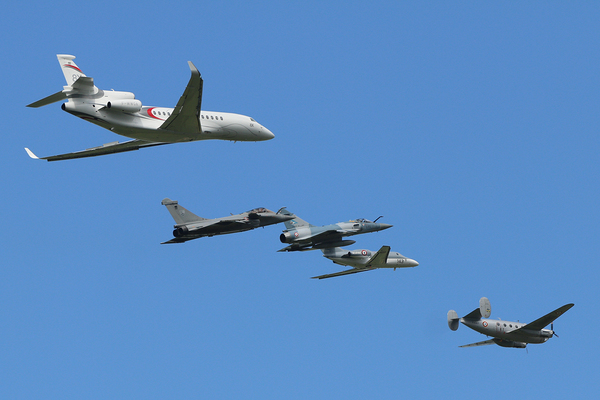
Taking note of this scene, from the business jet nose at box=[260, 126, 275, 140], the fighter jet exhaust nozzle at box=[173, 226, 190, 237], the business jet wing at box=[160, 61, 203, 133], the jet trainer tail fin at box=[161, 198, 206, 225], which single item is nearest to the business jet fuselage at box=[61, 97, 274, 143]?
the business jet wing at box=[160, 61, 203, 133]

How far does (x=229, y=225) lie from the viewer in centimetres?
6103

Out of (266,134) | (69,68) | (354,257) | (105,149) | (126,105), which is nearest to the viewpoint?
(126,105)

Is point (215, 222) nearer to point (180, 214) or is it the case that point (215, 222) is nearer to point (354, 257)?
point (180, 214)

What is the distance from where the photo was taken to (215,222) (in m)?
60.8

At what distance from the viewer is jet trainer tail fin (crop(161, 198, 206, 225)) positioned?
62.0 m

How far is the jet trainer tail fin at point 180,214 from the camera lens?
203 ft

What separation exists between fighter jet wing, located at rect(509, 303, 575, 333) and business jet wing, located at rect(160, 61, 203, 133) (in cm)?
2888

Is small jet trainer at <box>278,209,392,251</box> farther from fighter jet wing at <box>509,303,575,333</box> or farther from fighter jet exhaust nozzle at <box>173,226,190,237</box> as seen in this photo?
fighter jet wing at <box>509,303,575,333</box>

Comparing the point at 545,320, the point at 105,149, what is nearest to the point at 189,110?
the point at 105,149

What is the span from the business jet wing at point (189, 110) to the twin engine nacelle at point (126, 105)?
1943mm

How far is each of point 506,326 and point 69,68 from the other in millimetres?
36566

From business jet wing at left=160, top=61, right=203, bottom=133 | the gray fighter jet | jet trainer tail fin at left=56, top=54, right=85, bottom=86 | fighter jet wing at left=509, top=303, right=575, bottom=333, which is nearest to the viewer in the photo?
business jet wing at left=160, top=61, right=203, bottom=133

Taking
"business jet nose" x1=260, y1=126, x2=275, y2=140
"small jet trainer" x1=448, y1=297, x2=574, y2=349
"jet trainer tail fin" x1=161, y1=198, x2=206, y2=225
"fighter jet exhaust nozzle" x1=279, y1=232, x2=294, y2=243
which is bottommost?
"small jet trainer" x1=448, y1=297, x2=574, y2=349

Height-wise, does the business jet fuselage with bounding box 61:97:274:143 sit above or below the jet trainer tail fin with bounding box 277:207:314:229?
above
